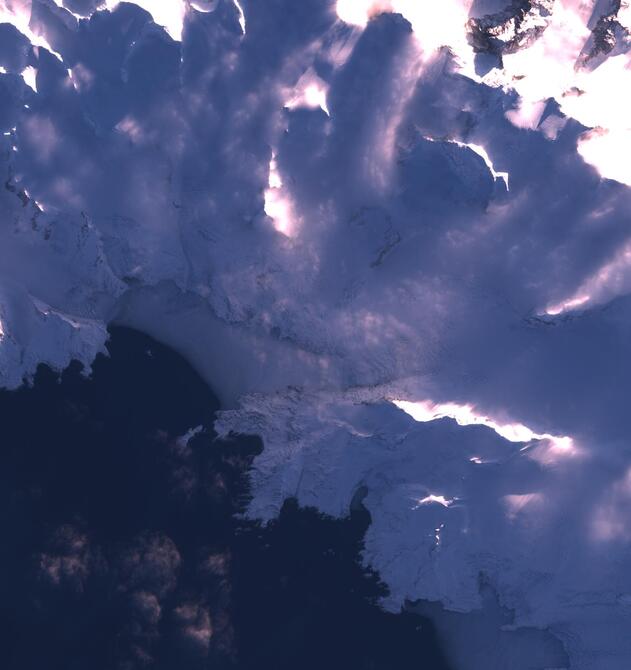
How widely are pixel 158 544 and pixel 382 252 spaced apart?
182 inches

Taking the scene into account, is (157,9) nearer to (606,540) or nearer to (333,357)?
(333,357)

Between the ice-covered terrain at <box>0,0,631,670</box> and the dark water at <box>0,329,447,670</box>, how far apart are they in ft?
1.33

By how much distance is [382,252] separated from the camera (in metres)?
8.45

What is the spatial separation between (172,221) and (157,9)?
2438 mm

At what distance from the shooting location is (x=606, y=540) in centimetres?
839

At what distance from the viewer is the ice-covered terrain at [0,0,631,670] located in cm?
810

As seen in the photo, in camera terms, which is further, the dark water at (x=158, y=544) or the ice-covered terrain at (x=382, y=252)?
the dark water at (x=158, y=544)

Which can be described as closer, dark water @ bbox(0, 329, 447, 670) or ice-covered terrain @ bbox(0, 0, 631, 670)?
ice-covered terrain @ bbox(0, 0, 631, 670)

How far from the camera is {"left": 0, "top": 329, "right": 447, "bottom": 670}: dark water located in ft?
28.4

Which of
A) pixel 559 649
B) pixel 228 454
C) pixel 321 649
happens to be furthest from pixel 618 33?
pixel 321 649

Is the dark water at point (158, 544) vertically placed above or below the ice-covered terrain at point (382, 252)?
below

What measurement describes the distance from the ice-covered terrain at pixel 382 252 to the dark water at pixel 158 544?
1.33 ft

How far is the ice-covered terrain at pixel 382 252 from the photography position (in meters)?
8.10

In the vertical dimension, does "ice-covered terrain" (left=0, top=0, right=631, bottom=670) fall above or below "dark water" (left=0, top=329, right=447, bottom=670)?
above
